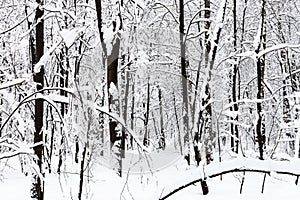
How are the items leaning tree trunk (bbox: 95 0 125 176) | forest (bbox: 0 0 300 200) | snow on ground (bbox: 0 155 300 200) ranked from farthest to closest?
leaning tree trunk (bbox: 95 0 125 176)
snow on ground (bbox: 0 155 300 200)
forest (bbox: 0 0 300 200)

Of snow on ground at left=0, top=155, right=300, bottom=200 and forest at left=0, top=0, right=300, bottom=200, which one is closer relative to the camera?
forest at left=0, top=0, right=300, bottom=200

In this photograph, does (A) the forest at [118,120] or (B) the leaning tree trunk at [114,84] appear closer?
(A) the forest at [118,120]

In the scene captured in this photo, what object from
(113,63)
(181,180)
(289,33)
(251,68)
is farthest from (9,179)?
(251,68)

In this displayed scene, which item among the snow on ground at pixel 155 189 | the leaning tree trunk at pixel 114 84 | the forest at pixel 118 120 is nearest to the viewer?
the forest at pixel 118 120

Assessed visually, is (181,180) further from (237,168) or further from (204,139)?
(204,139)

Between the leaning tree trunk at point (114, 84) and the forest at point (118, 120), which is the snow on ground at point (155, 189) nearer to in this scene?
the forest at point (118, 120)

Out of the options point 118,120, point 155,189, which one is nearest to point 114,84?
point 155,189

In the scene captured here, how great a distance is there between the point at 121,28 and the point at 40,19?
5534mm

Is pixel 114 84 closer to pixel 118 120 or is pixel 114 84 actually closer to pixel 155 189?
pixel 155 189

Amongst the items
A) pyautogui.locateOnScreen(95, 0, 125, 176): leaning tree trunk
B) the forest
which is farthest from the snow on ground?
pyautogui.locateOnScreen(95, 0, 125, 176): leaning tree trunk

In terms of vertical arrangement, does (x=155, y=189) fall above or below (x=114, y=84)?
below

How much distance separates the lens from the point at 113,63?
9828 mm

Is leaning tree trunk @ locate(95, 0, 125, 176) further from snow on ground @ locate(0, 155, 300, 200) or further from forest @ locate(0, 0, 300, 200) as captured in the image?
snow on ground @ locate(0, 155, 300, 200)

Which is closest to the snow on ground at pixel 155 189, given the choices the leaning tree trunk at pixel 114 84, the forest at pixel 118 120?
the forest at pixel 118 120
